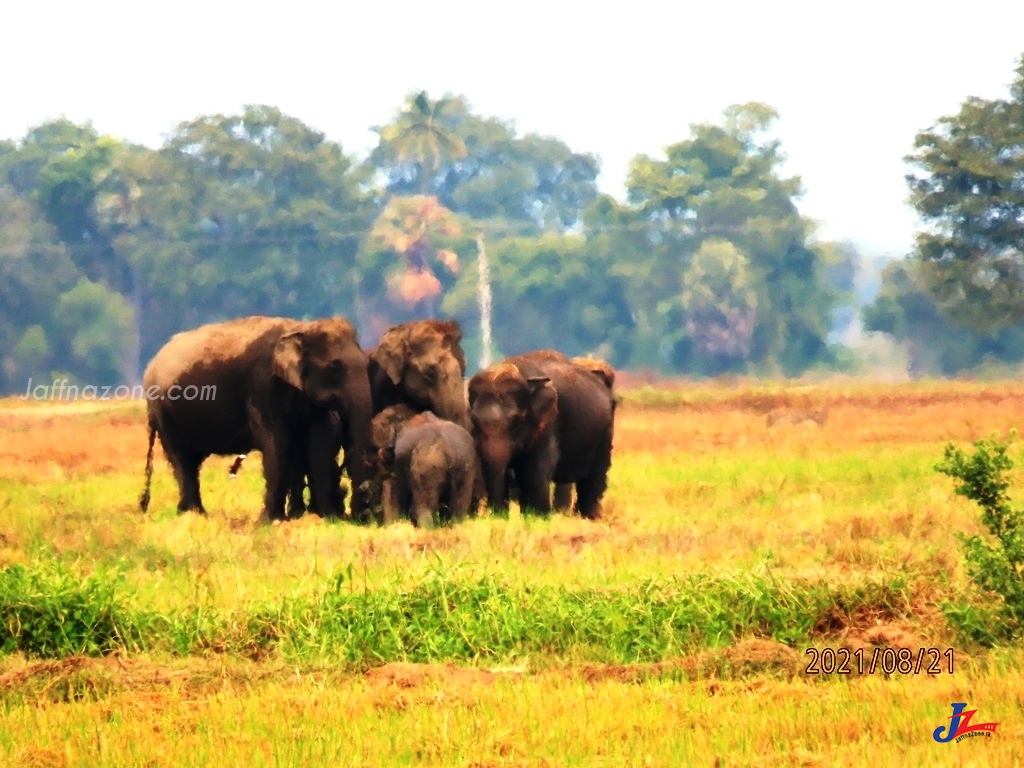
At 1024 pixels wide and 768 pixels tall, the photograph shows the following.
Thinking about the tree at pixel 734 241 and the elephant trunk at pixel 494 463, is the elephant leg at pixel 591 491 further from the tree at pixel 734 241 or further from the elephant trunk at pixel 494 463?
the tree at pixel 734 241

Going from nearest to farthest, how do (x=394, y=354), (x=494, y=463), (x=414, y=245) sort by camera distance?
(x=494, y=463) → (x=394, y=354) → (x=414, y=245)

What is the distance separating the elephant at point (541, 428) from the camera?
19.9 meters

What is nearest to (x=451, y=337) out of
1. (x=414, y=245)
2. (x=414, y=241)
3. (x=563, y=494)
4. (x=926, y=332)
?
(x=563, y=494)

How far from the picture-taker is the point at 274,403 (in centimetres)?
2053

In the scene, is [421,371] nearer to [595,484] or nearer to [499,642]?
[595,484]

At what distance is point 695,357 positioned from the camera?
90375 mm

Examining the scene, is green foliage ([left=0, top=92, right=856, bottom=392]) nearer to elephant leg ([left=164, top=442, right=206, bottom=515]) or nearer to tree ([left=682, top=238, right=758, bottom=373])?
tree ([left=682, top=238, right=758, bottom=373])

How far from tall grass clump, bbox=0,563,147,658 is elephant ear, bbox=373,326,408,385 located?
26.1 ft

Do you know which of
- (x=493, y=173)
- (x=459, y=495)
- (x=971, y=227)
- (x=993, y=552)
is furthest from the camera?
(x=493, y=173)

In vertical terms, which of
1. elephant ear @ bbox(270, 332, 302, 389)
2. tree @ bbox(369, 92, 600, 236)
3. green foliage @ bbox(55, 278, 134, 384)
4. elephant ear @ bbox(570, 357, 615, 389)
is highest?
tree @ bbox(369, 92, 600, 236)

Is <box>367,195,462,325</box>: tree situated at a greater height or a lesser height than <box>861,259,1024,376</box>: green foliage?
greater

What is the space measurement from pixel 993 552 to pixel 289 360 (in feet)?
30.5

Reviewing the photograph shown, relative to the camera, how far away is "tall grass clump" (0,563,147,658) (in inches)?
497

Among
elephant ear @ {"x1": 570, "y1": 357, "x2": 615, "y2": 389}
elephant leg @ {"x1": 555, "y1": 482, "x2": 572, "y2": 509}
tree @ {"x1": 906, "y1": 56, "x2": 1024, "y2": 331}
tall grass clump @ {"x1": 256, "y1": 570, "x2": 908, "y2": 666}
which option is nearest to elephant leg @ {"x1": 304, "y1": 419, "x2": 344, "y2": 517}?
elephant leg @ {"x1": 555, "y1": 482, "x2": 572, "y2": 509}
